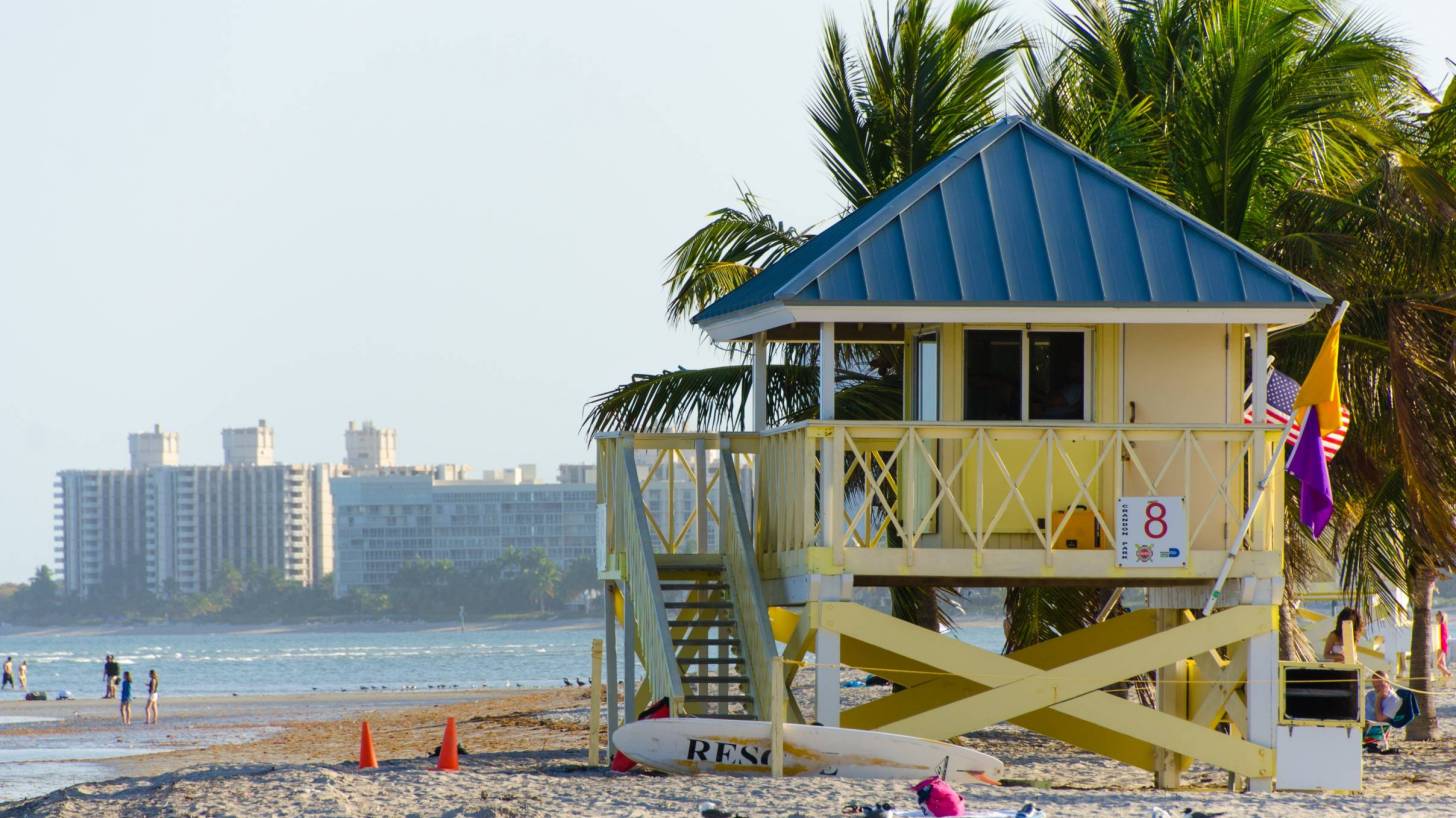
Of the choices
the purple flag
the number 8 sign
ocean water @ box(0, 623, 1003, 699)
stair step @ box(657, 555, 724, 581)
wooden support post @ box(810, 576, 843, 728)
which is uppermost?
the purple flag

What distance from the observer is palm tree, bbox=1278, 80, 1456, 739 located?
19.9m

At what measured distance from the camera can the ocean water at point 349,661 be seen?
81.1m

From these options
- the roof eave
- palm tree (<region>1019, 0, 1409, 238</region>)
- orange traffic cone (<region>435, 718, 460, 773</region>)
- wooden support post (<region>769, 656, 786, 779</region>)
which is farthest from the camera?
palm tree (<region>1019, 0, 1409, 238</region>)

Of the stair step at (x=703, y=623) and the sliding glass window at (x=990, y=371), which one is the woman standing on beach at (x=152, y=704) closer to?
the stair step at (x=703, y=623)

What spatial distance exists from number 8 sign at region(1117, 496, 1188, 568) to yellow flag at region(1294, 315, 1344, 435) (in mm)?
1493

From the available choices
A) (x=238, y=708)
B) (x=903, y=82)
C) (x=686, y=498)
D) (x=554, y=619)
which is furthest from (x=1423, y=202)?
(x=554, y=619)

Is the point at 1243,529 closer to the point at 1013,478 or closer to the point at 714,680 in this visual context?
the point at 1013,478

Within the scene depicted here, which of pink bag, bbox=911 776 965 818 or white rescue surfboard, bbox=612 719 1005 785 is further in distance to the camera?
white rescue surfboard, bbox=612 719 1005 785

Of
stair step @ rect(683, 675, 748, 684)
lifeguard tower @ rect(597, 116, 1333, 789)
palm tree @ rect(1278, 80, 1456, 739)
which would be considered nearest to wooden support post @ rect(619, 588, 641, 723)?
lifeguard tower @ rect(597, 116, 1333, 789)

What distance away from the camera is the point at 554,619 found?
611ft

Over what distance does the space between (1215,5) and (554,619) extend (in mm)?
165996

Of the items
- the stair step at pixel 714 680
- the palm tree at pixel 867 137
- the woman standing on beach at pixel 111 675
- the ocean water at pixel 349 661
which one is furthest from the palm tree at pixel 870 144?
the woman standing on beach at pixel 111 675

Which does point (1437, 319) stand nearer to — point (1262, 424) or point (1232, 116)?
→ point (1232, 116)

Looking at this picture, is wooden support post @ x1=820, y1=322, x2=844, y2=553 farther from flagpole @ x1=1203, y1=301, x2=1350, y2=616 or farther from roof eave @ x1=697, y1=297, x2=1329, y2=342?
flagpole @ x1=1203, y1=301, x2=1350, y2=616
